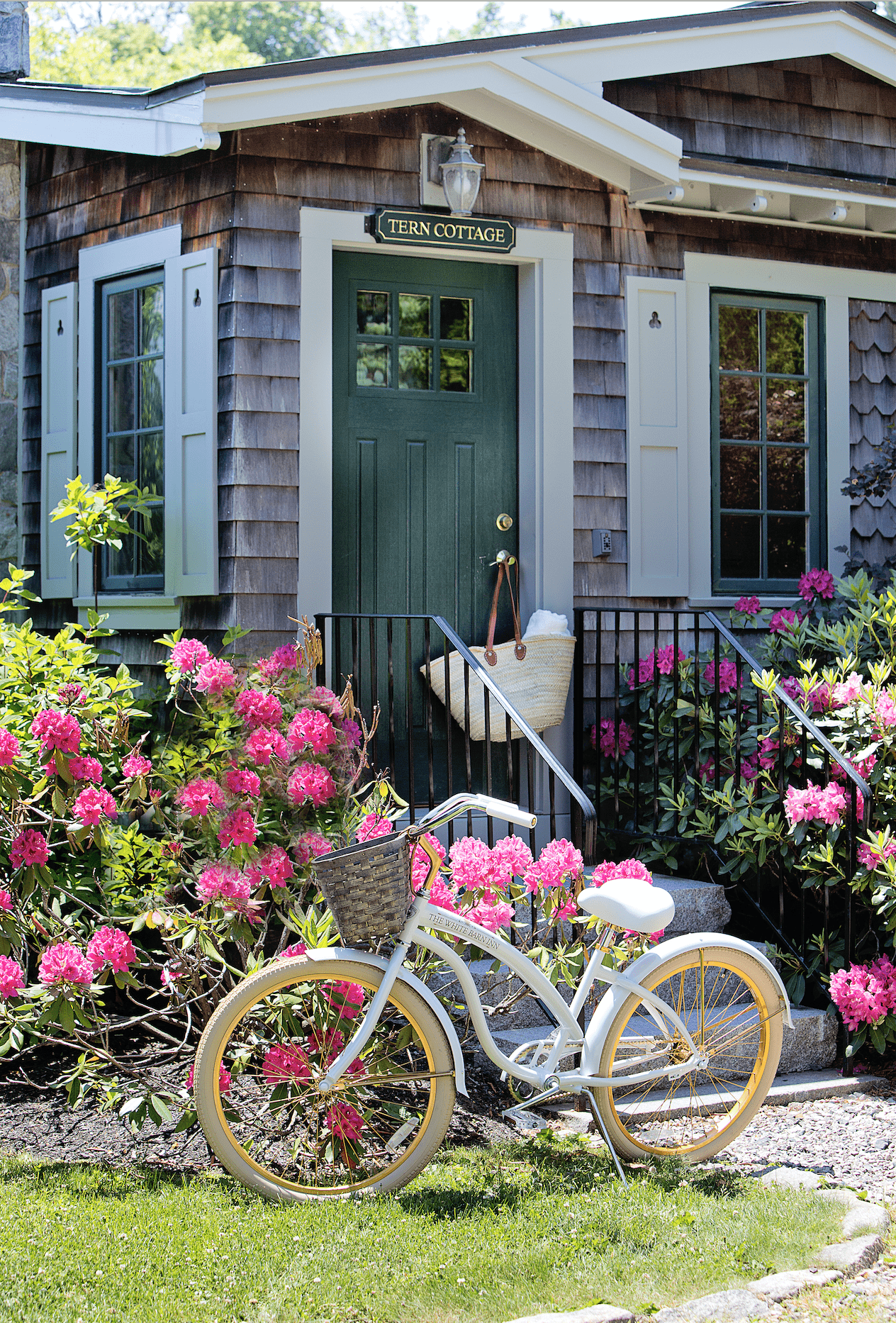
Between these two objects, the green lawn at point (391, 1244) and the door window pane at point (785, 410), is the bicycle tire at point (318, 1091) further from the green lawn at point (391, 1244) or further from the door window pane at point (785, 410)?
the door window pane at point (785, 410)

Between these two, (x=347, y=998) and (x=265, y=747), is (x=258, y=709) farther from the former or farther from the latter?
(x=347, y=998)

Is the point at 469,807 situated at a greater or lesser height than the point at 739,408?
lesser

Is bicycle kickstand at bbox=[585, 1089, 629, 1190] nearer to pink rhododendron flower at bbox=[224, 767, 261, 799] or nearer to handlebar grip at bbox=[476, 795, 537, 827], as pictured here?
handlebar grip at bbox=[476, 795, 537, 827]

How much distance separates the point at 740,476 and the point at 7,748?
3932mm

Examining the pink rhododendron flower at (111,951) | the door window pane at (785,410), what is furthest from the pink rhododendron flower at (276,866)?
the door window pane at (785,410)

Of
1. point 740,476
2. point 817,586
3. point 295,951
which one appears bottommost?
point 295,951

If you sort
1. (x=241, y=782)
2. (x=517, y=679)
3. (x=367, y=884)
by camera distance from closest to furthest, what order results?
1. (x=367, y=884)
2. (x=241, y=782)
3. (x=517, y=679)

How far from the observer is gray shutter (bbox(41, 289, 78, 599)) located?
19.5 ft

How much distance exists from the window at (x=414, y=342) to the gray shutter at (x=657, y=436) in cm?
75

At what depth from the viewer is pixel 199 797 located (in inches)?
139

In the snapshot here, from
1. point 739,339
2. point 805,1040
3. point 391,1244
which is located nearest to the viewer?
point 391,1244

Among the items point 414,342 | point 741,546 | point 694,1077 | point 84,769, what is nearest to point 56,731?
point 84,769

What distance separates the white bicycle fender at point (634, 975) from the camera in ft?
11.4

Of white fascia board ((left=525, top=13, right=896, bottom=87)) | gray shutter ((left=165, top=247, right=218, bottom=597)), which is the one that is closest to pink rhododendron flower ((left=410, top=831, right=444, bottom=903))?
gray shutter ((left=165, top=247, right=218, bottom=597))
